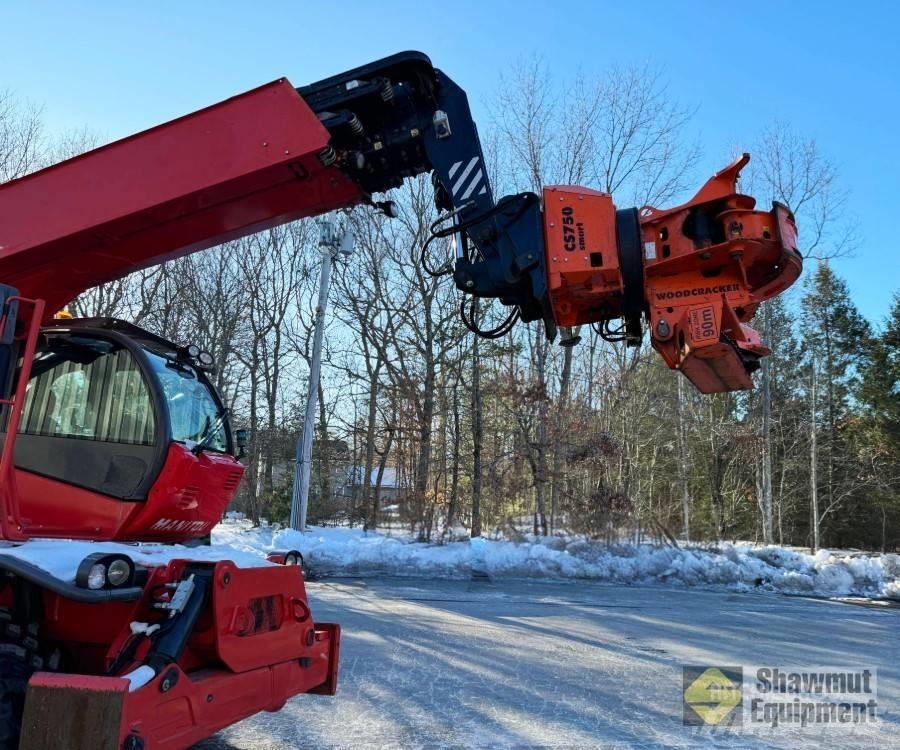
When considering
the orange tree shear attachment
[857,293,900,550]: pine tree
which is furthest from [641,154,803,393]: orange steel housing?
[857,293,900,550]: pine tree

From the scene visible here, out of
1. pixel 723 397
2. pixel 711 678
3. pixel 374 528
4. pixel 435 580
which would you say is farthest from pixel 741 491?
pixel 711 678

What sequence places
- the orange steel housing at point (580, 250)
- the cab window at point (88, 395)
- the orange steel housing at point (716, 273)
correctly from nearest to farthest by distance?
the orange steel housing at point (716, 273) → the orange steel housing at point (580, 250) → the cab window at point (88, 395)

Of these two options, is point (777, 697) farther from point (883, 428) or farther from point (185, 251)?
point (883, 428)

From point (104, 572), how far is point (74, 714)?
0.54 metres

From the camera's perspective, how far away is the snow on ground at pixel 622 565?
1314 centimetres

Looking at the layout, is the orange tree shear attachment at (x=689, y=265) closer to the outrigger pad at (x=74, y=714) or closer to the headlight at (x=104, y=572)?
the headlight at (x=104, y=572)

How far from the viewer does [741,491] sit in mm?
32344

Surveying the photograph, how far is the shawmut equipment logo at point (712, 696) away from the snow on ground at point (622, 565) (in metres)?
7.23

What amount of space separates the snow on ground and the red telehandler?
959cm

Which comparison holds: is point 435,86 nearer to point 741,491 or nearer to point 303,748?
point 303,748

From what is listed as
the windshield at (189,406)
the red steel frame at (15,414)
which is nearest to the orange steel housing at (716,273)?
the windshield at (189,406)

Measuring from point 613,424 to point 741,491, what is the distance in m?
13.0

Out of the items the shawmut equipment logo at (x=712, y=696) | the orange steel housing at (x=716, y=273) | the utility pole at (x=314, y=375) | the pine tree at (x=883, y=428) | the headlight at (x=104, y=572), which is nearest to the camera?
the headlight at (x=104, y=572)

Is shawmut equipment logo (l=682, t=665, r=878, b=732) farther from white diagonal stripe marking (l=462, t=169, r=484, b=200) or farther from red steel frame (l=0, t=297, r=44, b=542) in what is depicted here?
red steel frame (l=0, t=297, r=44, b=542)
